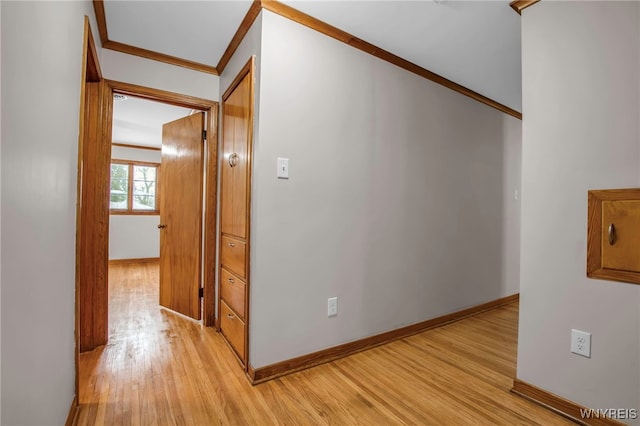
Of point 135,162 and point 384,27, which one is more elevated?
point 384,27

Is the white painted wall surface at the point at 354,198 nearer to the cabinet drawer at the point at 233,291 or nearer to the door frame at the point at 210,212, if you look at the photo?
the cabinet drawer at the point at 233,291

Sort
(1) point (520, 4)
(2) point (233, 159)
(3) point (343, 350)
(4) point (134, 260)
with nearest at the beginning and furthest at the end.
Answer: (1) point (520, 4)
(3) point (343, 350)
(2) point (233, 159)
(4) point (134, 260)

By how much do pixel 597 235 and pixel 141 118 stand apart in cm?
492

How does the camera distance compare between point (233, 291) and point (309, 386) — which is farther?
point (233, 291)

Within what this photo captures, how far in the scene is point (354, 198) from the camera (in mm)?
2203

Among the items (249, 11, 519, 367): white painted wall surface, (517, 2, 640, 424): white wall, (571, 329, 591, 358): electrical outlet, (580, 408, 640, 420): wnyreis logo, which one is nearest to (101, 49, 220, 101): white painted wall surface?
(249, 11, 519, 367): white painted wall surface

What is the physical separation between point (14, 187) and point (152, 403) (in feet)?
4.39

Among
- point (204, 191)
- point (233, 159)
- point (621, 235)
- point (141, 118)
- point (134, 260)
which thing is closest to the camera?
point (621, 235)

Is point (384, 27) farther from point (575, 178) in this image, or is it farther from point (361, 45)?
point (575, 178)

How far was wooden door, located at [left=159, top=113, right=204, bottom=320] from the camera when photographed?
2812 mm

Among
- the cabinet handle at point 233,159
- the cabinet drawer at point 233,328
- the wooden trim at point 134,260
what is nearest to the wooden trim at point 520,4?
the cabinet handle at point 233,159

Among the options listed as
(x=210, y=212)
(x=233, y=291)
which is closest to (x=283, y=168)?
(x=233, y=291)

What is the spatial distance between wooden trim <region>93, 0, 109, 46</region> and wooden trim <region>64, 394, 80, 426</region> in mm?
2189

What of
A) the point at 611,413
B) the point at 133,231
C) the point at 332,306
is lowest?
the point at 611,413
